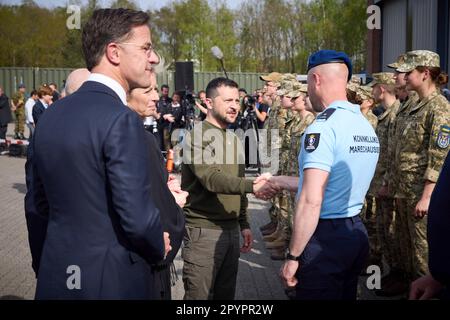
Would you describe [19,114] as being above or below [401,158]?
above

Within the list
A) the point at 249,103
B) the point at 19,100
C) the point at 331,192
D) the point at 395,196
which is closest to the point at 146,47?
the point at 331,192

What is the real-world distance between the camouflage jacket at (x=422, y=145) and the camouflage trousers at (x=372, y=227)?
1133 millimetres

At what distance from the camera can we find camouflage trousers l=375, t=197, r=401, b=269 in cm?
541

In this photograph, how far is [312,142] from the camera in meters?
2.68

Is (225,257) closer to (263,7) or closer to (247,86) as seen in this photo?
(247,86)

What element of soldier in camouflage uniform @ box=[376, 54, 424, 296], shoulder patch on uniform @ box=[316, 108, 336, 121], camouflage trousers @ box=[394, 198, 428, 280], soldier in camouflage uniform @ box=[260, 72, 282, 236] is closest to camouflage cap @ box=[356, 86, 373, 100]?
soldier in camouflage uniform @ box=[376, 54, 424, 296]

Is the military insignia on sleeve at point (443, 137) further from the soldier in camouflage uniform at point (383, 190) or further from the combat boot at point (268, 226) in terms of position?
the combat boot at point (268, 226)

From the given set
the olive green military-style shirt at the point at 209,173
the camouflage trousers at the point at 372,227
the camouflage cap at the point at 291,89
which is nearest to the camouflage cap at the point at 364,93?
the camouflage cap at the point at 291,89

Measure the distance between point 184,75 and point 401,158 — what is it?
13179 mm

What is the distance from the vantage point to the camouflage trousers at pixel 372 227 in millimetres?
5820

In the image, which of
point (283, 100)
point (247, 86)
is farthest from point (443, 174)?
point (247, 86)

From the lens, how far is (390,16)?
A: 18125 millimetres

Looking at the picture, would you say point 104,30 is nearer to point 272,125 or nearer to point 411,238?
point 411,238

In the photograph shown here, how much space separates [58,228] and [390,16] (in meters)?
18.2
